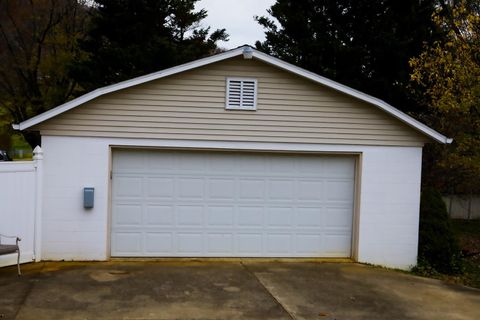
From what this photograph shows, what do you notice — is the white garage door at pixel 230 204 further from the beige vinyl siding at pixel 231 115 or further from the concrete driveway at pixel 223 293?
the concrete driveway at pixel 223 293

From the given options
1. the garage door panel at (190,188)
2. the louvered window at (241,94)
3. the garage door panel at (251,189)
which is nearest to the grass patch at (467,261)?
the garage door panel at (251,189)

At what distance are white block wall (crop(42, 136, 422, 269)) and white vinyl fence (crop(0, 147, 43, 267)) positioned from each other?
0.63 feet

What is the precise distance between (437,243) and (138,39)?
15228mm

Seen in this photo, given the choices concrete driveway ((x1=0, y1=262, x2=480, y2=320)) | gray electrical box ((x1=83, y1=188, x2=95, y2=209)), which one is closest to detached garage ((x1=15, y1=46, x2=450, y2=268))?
gray electrical box ((x1=83, y1=188, x2=95, y2=209))

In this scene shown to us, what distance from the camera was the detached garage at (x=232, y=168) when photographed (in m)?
9.72

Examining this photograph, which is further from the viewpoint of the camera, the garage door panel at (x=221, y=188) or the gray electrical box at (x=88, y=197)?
the garage door panel at (x=221, y=188)

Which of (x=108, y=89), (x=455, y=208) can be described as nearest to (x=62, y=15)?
(x=108, y=89)

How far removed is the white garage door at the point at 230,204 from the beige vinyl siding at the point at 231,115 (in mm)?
497

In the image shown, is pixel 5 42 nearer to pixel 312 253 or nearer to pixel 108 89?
pixel 108 89

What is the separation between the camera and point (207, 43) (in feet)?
79.9

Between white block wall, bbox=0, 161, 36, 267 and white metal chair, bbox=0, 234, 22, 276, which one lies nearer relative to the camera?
white metal chair, bbox=0, 234, 22, 276

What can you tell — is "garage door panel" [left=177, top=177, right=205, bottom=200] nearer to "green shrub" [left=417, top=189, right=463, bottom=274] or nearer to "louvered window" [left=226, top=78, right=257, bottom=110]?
"louvered window" [left=226, top=78, right=257, bottom=110]

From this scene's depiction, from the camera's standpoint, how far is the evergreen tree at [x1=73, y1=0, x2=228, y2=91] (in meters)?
20.2

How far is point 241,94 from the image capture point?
10102mm
